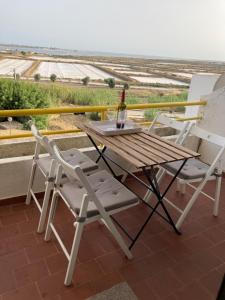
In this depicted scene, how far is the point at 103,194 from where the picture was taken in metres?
1.72

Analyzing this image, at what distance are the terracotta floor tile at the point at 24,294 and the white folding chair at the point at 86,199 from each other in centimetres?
19

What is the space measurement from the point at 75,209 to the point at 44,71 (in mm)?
25618

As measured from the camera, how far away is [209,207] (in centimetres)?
259

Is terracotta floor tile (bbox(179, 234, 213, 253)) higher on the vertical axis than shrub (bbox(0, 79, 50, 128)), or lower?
higher

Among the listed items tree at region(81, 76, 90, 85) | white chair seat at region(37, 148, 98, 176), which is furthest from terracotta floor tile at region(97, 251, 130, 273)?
tree at region(81, 76, 90, 85)

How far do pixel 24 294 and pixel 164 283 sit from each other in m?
0.90

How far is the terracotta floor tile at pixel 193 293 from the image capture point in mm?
1568

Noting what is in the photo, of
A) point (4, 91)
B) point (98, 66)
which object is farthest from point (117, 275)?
point (98, 66)

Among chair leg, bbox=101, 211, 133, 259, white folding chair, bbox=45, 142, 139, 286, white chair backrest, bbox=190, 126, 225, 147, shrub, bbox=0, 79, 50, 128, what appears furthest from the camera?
shrub, bbox=0, 79, 50, 128

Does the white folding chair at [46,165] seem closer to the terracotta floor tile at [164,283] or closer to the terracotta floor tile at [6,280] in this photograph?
the terracotta floor tile at [6,280]

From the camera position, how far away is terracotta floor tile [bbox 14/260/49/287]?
1593mm

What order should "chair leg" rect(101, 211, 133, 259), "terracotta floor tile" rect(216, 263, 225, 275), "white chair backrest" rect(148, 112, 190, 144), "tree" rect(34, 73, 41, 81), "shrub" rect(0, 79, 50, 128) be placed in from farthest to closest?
"tree" rect(34, 73, 41, 81), "shrub" rect(0, 79, 50, 128), "white chair backrest" rect(148, 112, 190, 144), "terracotta floor tile" rect(216, 263, 225, 275), "chair leg" rect(101, 211, 133, 259)

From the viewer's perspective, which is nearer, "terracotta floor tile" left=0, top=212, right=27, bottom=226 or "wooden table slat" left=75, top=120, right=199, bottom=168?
"wooden table slat" left=75, top=120, right=199, bottom=168

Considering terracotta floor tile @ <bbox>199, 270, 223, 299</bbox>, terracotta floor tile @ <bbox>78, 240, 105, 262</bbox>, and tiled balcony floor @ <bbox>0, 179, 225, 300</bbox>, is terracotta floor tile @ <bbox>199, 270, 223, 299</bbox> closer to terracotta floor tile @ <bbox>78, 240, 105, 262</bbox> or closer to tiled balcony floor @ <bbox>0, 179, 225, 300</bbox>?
tiled balcony floor @ <bbox>0, 179, 225, 300</bbox>
